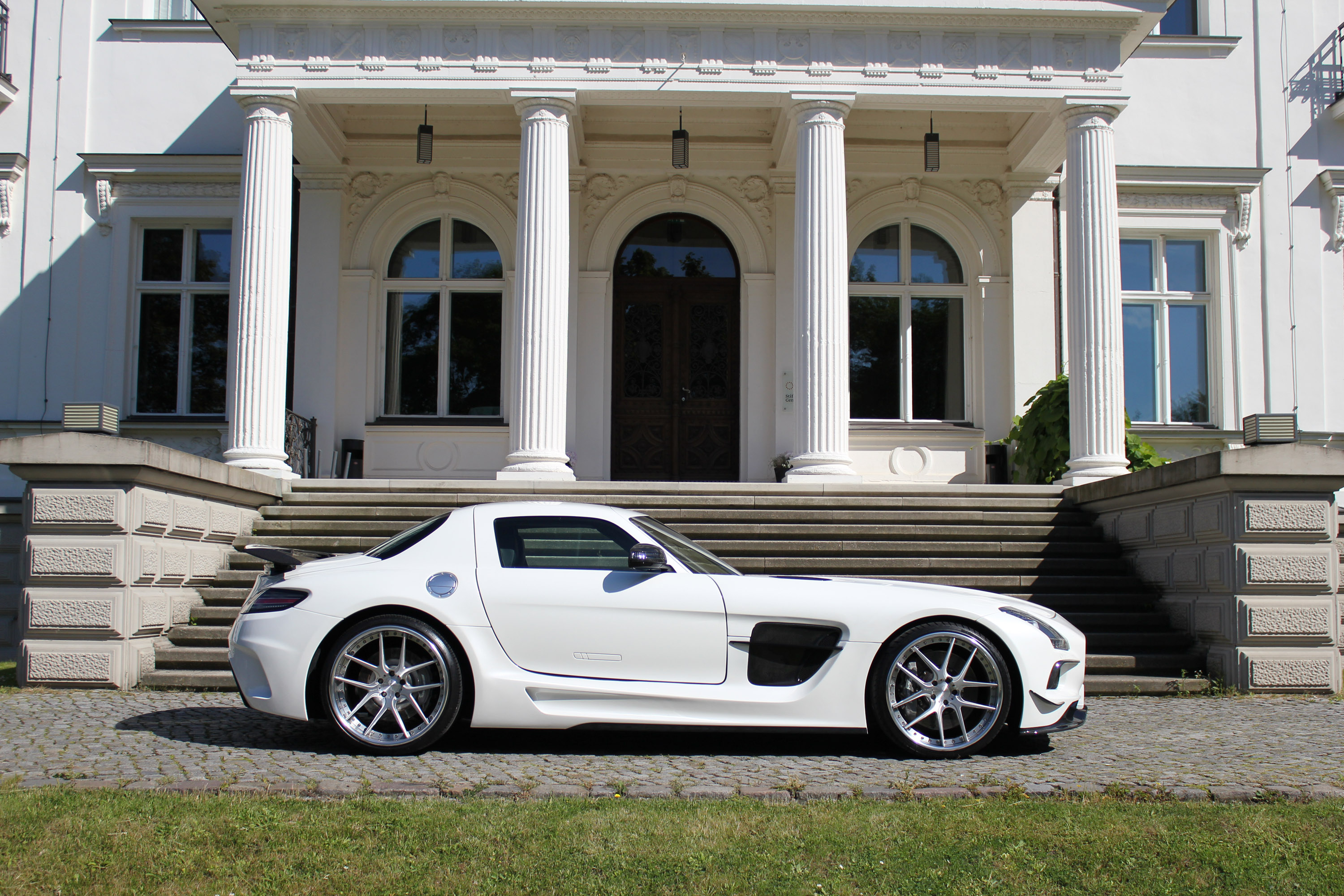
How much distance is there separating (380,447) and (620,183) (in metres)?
5.28

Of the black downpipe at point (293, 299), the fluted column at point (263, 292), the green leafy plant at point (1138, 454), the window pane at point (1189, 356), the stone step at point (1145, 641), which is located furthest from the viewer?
the window pane at point (1189, 356)

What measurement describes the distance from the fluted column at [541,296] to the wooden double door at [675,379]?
3.53 metres

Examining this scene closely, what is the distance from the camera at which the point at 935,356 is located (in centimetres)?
1658

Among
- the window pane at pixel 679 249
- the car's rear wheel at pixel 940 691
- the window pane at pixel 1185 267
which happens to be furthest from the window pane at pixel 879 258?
the car's rear wheel at pixel 940 691

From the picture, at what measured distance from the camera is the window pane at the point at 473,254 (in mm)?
16625

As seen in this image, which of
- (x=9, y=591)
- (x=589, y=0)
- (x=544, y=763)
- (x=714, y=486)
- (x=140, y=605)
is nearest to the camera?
(x=544, y=763)

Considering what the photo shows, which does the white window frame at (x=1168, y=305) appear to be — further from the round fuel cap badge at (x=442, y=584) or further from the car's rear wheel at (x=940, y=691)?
the round fuel cap badge at (x=442, y=584)

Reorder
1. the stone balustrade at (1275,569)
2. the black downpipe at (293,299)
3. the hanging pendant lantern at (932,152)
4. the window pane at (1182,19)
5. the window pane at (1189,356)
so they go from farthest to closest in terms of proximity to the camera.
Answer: the window pane at (1182,19) < the window pane at (1189,356) < the black downpipe at (293,299) < the hanging pendant lantern at (932,152) < the stone balustrade at (1275,569)

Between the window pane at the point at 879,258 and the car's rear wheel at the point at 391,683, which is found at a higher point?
the window pane at the point at 879,258

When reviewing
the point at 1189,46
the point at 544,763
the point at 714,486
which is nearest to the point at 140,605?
the point at 544,763

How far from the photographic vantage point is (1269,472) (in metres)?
8.31

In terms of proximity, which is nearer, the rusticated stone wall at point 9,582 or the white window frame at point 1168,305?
the rusticated stone wall at point 9,582

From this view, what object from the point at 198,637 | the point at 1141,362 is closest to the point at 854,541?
the point at 198,637

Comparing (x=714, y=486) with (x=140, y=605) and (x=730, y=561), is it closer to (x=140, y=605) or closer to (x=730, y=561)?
(x=730, y=561)
